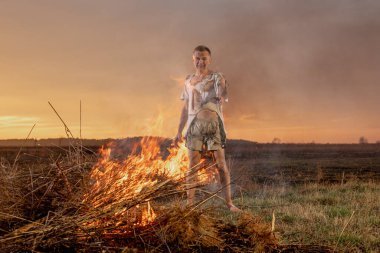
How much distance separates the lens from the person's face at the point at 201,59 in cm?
662

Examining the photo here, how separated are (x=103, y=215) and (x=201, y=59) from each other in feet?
12.4

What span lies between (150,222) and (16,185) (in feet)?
3.69

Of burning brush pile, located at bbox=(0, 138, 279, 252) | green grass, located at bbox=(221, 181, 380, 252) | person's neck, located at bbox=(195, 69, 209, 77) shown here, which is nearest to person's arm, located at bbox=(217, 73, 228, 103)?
person's neck, located at bbox=(195, 69, 209, 77)

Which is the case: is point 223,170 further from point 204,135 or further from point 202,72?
point 202,72

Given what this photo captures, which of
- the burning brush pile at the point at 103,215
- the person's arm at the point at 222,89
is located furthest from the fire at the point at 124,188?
the person's arm at the point at 222,89

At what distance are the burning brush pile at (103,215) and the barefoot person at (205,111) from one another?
270 centimetres

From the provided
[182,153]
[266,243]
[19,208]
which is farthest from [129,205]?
[182,153]

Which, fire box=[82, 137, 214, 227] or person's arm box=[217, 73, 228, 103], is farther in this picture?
person's arm box=[217, 73, 228, 103]

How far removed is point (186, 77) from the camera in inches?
272

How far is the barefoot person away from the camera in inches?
259

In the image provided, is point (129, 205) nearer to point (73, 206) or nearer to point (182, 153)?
point (73, 206)

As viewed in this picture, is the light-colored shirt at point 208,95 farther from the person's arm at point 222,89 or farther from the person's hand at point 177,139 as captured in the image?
the person's hand at point 177,139

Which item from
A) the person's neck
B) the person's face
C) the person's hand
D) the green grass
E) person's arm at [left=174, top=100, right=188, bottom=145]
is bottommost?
the green grass

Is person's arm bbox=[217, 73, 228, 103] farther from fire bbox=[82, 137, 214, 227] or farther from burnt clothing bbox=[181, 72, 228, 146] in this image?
fire bbox=[82, 137, 214, 227]
